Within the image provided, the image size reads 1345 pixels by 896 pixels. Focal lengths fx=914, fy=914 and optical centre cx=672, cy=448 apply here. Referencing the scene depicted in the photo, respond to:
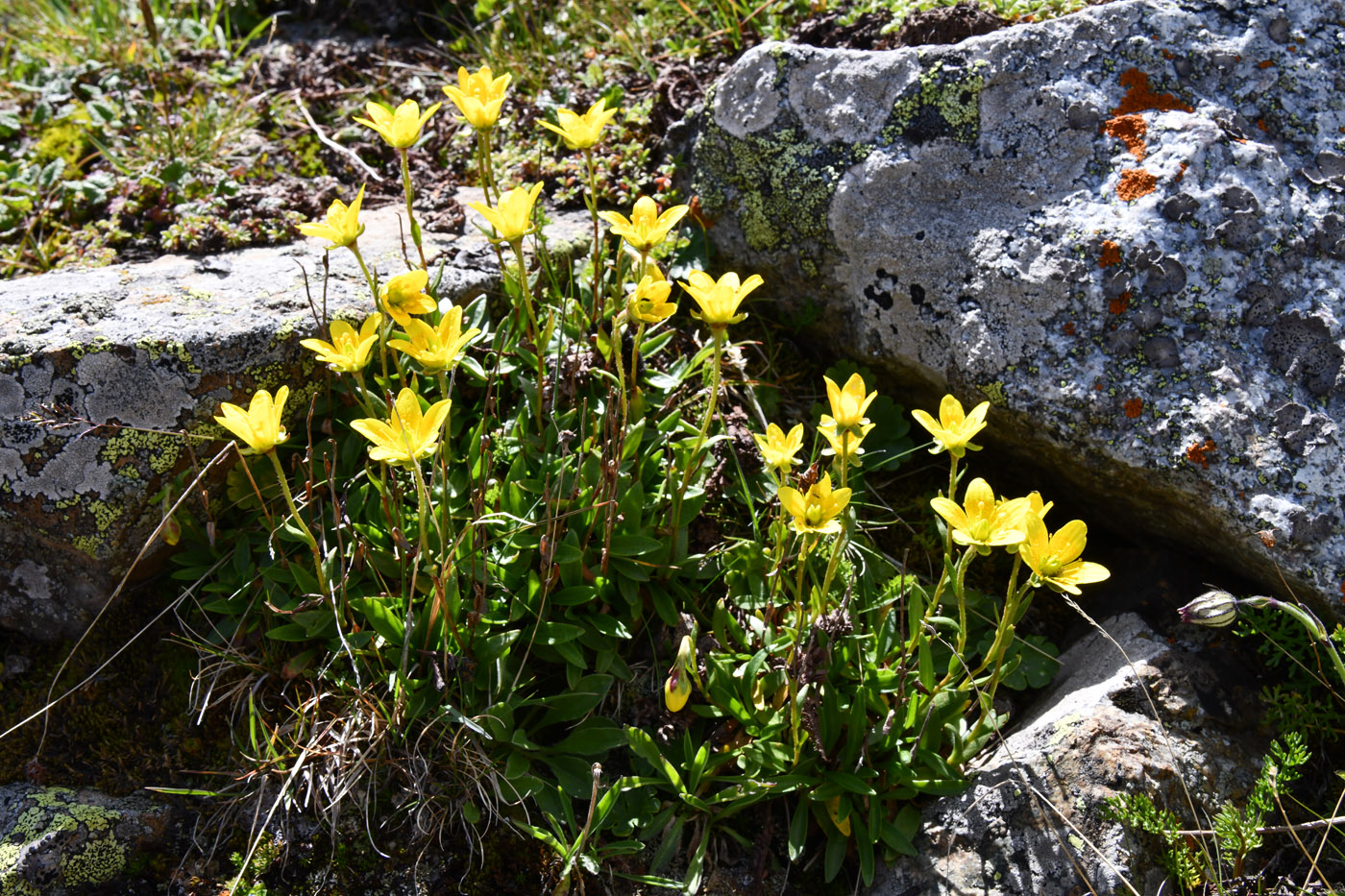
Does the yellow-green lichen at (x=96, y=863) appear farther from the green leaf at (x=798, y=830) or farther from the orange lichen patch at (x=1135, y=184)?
the orange lichen patch at (x=1135, y=184)

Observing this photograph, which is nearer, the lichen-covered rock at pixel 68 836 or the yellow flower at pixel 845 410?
the yellow flower at pixel 845 410

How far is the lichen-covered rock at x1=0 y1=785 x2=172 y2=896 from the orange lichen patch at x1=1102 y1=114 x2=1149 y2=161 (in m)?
3.23

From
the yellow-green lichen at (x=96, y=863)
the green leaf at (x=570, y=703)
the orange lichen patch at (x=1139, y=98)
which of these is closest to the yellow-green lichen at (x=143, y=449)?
the yellow-green lichen at (x=96, y=863)

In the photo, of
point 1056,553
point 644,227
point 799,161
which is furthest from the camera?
point 799,161

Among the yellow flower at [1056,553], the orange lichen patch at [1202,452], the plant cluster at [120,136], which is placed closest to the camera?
the yellow flower at [1056,553]

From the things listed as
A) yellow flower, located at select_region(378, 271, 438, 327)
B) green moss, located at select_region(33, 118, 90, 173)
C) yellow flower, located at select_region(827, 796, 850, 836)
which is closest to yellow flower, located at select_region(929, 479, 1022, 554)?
yellow flower, located at select_region(827, 796, 850, 836)

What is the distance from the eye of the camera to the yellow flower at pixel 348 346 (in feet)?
6.99

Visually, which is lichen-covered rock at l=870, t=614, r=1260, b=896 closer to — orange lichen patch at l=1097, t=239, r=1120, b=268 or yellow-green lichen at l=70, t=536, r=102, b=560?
orange lichen patch at l=1097, t=239, r=1120, b=268

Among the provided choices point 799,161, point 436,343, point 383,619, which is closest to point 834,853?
point 383,619

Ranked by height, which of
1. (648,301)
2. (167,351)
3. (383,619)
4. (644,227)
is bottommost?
(383,619)

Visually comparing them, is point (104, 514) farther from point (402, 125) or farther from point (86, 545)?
point (402, 125)

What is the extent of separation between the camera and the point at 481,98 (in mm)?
2539

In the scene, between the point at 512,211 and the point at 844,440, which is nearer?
the point at 844,440

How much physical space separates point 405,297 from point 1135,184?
6.74 feet
